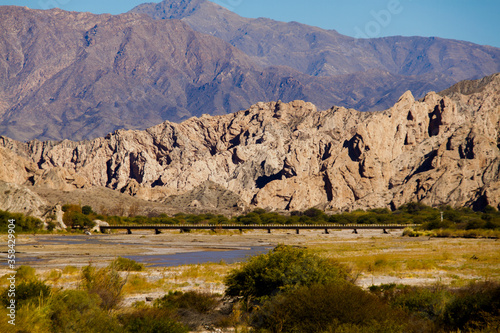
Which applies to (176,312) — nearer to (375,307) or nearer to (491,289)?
(375,307)

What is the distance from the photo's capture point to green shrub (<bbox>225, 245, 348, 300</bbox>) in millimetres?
19859

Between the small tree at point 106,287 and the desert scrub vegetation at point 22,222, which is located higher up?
the small tree at point 106,287

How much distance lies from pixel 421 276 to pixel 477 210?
143m

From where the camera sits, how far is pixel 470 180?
6993 inches

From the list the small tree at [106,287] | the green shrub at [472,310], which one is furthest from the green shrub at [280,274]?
the small tree at [106,287]

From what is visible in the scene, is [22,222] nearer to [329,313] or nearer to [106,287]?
[106,287]

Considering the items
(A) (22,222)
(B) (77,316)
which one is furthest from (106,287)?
(A) (22,222)

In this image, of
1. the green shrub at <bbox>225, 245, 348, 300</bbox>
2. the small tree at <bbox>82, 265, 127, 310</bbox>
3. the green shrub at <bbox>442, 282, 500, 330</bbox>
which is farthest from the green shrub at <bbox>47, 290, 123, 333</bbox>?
the green shrub at <bbox>442, 282, 500, 330</bbox>

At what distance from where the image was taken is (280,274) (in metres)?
20.3

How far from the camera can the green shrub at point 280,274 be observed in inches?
782

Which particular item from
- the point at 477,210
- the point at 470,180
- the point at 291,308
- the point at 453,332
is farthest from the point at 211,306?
the point at 470,180

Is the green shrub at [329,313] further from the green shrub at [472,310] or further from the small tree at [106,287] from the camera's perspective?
the small tree at [106,287]

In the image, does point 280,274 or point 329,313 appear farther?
point 280,274

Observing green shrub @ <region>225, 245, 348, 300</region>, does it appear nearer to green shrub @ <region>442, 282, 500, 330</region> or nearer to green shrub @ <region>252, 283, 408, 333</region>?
green shrub @ <region>252, 283, 408, 333</region>
